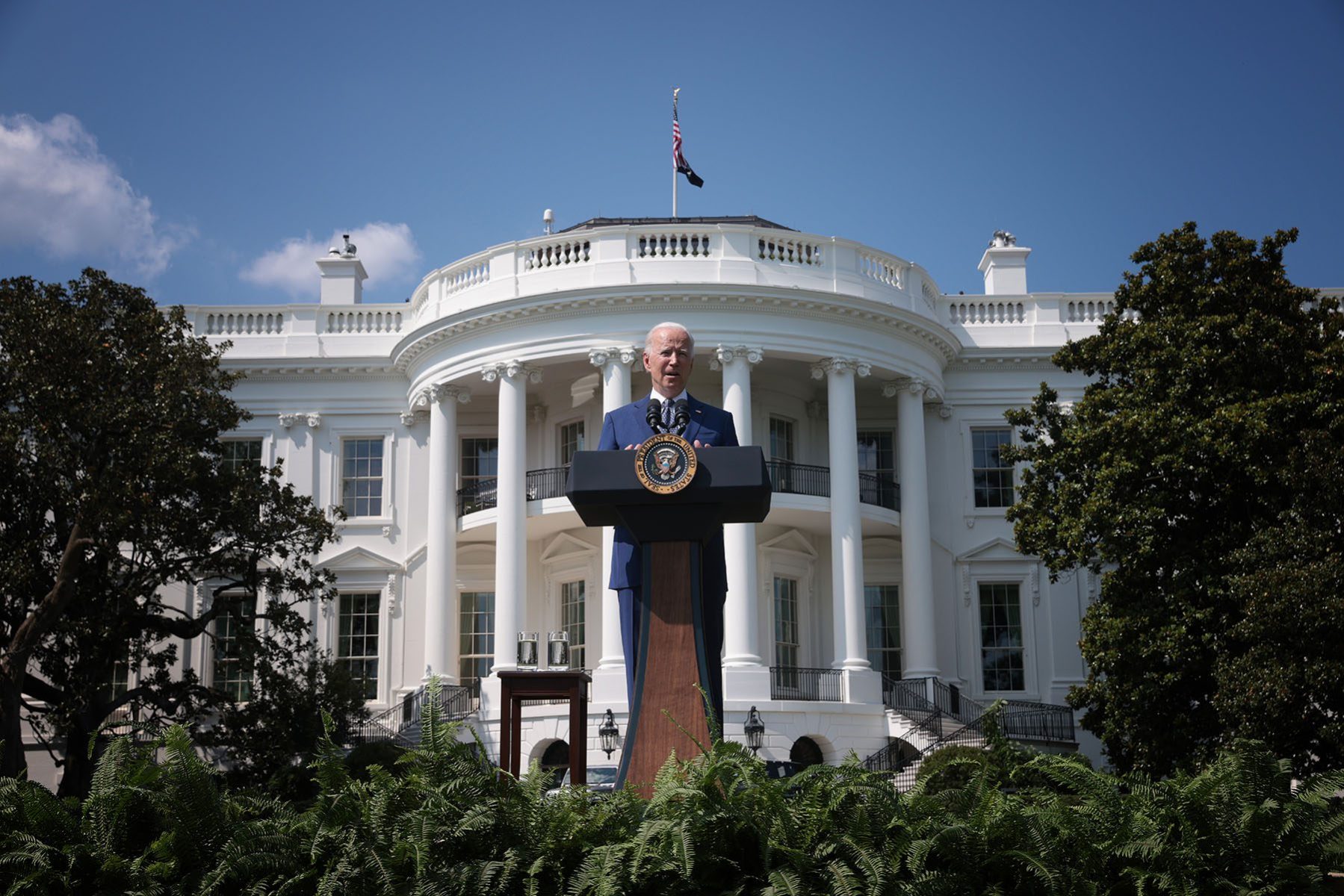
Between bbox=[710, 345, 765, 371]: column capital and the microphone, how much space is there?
17.7m

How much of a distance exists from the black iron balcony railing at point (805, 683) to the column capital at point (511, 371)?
7493 millimetres

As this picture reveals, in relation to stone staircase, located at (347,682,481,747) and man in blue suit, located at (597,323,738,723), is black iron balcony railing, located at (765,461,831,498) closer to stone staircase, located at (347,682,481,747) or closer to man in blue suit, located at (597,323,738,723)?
stone staircase, located at (347,682,481,747)

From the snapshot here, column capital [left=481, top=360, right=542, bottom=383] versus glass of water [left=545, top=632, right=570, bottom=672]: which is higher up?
column capital [left=481, top=360, right=542, bottom=383]

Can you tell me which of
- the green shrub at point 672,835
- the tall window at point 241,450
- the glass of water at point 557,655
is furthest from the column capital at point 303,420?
the green shrub at point 672,835

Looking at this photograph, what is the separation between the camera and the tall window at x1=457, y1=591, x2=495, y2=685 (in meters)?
31.0

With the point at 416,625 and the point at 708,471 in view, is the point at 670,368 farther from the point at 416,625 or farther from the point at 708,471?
the point at 416,625

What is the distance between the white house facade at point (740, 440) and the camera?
27453 mm

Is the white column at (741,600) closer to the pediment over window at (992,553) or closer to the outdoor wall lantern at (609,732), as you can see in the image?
the outdoor wall lantern at (609,732)

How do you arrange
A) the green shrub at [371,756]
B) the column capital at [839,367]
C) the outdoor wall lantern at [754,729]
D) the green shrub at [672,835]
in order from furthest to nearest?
the column capital at [839,367]
the outdoor wall lantern at [754,729]
the green shrub at [371,756]
the green shrub at [672,835]

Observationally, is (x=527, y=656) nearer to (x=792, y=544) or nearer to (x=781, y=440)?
(x=792, y=544)

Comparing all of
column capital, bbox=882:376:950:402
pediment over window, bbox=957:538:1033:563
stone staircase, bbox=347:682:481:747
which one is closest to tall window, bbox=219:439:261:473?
stone staircase, bbox=347:682:481:747

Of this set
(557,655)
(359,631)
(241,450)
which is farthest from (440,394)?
(557,655)

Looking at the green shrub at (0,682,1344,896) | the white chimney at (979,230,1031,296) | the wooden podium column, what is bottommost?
the green shrub at (0,682,1344,896)

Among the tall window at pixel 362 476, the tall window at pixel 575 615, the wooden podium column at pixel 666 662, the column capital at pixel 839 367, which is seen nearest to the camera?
the wooden podium column at pixel 666 662
